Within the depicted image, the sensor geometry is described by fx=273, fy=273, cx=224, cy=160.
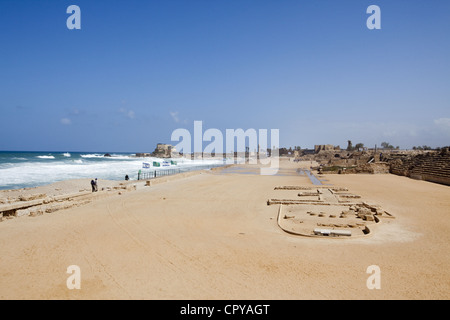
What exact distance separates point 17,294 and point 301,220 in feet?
31.2

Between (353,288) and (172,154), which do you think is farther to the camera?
(172,154)

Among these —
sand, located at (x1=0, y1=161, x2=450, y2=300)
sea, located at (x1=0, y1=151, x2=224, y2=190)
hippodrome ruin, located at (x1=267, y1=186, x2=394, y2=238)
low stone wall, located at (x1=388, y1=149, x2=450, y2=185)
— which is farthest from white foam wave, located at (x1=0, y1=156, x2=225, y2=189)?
low stone wall, located at (x1=388, y1=149, x2=450, y2=185)

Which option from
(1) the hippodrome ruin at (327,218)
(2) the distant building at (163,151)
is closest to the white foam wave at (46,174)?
(1) the hippodrome ruin at (327,218)

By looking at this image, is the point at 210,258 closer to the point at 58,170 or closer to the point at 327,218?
the point at 327,218

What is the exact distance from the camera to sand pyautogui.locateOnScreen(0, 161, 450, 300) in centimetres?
545

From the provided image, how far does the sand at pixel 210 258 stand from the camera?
5.45 meters

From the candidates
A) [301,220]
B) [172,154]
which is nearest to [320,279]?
[301,220]

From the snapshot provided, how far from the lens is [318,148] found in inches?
4412

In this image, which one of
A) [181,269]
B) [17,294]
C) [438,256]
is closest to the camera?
[17,294]

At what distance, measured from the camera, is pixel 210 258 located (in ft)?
23.5

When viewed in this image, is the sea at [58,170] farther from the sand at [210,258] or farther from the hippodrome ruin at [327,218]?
the hippodrome ruin at [327,218]

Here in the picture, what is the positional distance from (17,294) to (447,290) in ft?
27.7

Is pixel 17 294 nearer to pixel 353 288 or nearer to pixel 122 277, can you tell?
pixel 122 277
